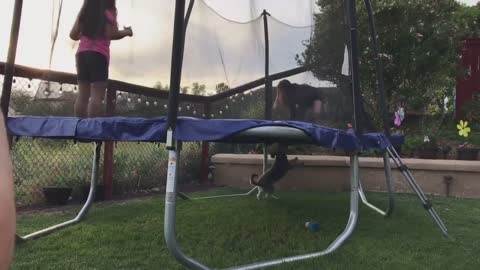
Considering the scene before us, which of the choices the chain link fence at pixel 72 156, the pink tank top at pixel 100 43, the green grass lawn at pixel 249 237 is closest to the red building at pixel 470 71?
the green grass lawn at pixel 249 237

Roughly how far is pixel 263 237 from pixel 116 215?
1.22 meters

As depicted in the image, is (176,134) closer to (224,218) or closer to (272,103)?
(224,218)

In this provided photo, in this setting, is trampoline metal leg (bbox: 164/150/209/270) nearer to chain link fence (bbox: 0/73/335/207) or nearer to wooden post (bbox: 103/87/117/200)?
chain link fence (bbox: 0/73/335/207)

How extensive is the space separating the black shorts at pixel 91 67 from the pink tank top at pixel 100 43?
0.03 m

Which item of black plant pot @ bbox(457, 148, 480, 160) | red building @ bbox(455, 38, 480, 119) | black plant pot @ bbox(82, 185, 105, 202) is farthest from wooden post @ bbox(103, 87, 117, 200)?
red building @ bbox(455, 38, 480, 119)

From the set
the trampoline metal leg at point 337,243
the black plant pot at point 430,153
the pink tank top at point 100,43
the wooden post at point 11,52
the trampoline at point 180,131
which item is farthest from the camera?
the black plant pot at point 430,153

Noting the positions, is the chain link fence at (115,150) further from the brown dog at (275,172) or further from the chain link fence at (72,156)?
the brown dog at (275,172)

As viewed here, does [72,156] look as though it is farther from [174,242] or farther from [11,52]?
[174,242]

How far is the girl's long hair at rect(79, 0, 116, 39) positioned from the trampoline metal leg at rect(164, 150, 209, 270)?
140 cm

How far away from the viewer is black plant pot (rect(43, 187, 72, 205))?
408 cm

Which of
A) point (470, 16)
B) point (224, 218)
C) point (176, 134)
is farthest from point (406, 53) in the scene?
point (470, 16)

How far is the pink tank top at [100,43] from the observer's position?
3.13m

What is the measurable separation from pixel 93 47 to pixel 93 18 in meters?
0.19

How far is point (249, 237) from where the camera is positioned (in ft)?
9.62
